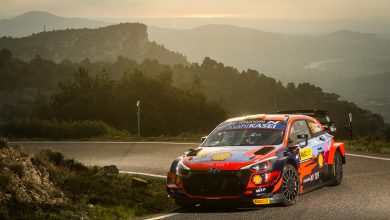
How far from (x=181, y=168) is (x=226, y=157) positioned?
767 mm

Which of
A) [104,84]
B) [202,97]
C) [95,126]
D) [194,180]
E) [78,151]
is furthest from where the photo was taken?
[202,97]

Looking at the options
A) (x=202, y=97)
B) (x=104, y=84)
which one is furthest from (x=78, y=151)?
(x=202, y=97)

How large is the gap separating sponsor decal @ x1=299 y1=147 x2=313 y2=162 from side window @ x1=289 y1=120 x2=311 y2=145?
0.18 m

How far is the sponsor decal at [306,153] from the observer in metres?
11.6

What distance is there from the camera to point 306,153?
11.8 meters

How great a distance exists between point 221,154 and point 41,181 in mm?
3265

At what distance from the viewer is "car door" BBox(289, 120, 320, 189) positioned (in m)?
11.5

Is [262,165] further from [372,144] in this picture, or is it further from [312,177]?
[372,144]

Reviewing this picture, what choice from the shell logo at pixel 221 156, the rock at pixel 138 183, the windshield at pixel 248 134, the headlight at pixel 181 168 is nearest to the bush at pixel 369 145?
the windshield at pixel 248 134

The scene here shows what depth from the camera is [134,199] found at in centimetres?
1205

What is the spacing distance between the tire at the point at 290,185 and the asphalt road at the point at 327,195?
14 cm

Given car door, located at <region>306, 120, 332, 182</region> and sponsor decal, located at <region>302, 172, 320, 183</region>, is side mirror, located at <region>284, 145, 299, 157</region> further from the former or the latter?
car door, located at <region>306, 120, 332, 182</region>

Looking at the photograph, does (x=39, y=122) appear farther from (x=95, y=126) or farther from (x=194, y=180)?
(x=194, y=180)

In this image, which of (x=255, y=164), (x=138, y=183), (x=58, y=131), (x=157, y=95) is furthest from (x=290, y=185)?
(x=157, y=95)
